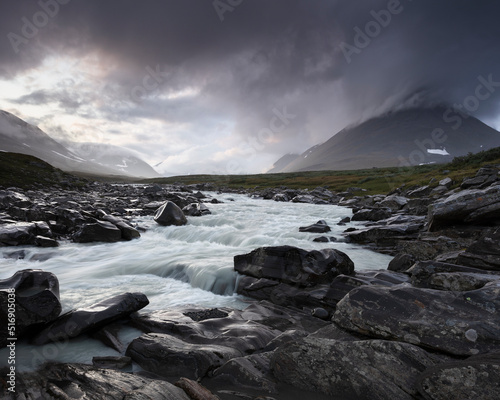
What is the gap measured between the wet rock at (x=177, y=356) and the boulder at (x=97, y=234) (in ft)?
46.7

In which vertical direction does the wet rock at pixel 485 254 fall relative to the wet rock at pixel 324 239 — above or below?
above

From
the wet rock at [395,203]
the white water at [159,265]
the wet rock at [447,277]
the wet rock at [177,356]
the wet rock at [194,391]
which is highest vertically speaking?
the wet rock at [395,203]

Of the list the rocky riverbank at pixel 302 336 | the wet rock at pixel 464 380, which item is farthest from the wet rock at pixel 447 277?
the wet rock at pixel 464 380

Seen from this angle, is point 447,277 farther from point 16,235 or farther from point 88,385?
point 16,235

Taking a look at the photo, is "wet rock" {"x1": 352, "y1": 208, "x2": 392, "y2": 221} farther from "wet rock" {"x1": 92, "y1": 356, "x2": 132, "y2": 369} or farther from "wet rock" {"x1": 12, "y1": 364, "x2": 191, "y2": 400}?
"wet rock" {"x1": 12, "y1": 364, "x2": 191, "y2": 400}

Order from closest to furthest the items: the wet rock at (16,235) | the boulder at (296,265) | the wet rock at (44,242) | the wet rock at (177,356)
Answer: the wet rock at (177,356)
the boulder at (296,265)
the wet rock at (16,235)
the wet rock at (44,242)

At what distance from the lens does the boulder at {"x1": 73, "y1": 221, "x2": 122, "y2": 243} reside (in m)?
17.6

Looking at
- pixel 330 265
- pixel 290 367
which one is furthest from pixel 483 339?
pixel 330 265

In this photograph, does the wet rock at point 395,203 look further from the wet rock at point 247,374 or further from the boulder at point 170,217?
the wet rock at point 247,374

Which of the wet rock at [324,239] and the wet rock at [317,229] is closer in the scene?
the wet rock at [324,239]

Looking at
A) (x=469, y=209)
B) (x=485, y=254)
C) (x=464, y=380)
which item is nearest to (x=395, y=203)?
(x=469, y=209)

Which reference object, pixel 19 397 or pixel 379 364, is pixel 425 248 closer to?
pixel 379 364

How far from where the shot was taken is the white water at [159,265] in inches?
370

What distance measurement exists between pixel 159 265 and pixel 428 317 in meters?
11.2
